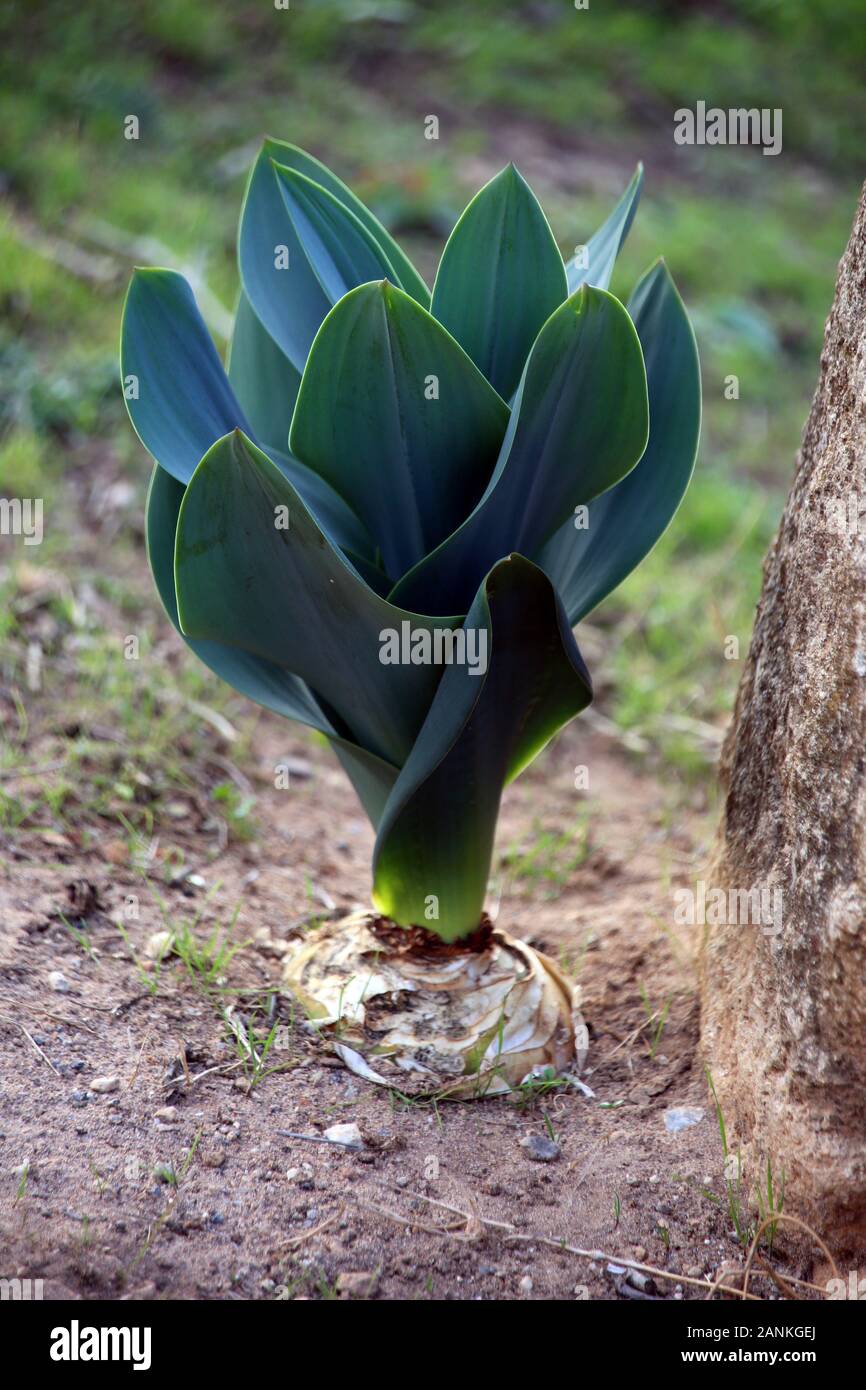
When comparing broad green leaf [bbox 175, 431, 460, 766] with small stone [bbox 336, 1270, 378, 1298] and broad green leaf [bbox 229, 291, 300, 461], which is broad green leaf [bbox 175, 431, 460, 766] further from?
small stone [bbox 336, 1270, 378, 1298]

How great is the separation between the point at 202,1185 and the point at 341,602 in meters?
0.76

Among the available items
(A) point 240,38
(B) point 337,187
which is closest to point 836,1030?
(B) point 337,187

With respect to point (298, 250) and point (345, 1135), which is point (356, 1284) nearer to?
point (345, 1135)

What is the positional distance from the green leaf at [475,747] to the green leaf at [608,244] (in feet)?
1.63

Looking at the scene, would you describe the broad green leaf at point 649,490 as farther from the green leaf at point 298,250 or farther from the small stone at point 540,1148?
the small stone at point 540,1148

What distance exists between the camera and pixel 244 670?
69.2 inches

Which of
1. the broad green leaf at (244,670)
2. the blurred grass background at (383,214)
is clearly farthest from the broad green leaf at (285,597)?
the blurred grass background at (383,214)

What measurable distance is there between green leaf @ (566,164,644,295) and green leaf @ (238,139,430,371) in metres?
0.24

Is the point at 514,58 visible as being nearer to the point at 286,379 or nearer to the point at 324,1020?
the point at 286,379

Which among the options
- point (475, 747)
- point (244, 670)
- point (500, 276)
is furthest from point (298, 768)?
point (500, 276)

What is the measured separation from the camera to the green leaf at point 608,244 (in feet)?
5.57

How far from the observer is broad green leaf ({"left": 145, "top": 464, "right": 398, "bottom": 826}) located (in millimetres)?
1728

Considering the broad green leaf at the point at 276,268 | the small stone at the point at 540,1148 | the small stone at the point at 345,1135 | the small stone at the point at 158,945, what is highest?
the broad green leaf at the point at 276,268

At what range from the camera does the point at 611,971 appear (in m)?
2.11
